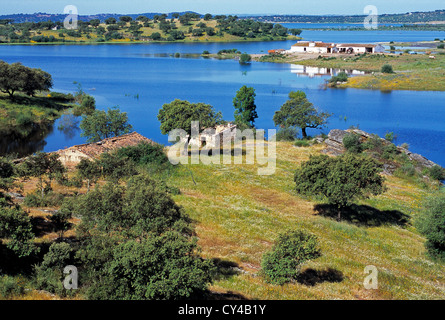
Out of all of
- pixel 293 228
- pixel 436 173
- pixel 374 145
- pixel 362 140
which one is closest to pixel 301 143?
pixel 362 140

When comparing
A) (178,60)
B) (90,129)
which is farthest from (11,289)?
(178,60)

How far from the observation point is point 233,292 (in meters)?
18.4

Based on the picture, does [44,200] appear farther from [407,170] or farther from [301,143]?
[407,170]

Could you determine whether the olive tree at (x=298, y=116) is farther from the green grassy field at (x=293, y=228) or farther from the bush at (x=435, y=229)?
the bush at (x=435, y=229)

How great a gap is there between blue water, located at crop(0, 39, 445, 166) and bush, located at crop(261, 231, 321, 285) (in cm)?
4546

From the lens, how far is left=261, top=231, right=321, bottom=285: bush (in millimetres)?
19859

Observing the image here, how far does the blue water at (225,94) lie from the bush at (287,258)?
149 ft

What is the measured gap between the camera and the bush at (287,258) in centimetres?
1986

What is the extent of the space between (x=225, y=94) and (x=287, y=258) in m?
82.5

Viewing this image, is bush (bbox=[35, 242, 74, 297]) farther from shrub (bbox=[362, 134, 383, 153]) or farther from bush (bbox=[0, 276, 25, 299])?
shrub (bbox=[362, 134, 383, 153])

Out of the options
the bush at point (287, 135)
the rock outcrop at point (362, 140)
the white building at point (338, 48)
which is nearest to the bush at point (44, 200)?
the rock outcrop at point (362, 140)

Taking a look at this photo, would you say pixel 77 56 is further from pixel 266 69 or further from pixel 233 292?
pixel 233 292

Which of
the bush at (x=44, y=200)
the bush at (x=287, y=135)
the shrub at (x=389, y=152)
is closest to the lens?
the bush at (x=44, y=200)

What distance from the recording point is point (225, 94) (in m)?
99.9
